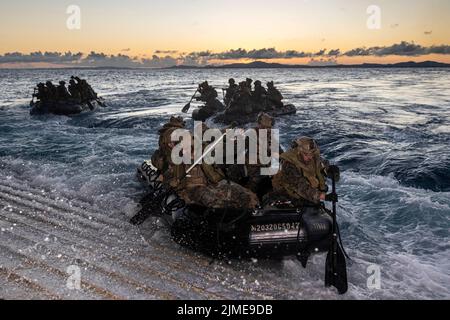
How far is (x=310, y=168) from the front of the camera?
6.79 m

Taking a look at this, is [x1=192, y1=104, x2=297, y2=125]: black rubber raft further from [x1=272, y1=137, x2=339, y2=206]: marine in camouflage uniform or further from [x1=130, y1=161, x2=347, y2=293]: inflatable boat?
[x1=130, y1=161, x2=347, y2=293]: inflatable boat

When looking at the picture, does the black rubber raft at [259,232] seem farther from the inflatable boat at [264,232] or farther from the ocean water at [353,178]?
the ocean water at [353,178]

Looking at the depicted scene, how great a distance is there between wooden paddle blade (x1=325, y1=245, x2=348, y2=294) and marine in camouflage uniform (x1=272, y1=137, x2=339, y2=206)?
1192 millimetres

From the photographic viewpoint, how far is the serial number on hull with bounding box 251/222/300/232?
21.3 ft

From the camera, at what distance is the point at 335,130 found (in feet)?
80.4

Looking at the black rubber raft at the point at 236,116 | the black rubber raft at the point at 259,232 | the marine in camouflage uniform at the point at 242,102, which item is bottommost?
the black rubber raft at the point at 259,232

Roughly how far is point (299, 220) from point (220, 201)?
59.8 inches

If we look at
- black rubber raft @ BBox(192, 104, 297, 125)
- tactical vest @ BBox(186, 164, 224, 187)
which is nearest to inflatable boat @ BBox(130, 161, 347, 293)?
tactical vest @ BBox(186, 164, 224, 187)

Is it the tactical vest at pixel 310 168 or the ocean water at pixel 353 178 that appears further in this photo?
the tactical vest at pixel 310 168

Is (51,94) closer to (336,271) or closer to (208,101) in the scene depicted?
(208,101)

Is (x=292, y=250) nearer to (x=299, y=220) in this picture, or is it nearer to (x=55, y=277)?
(x=299, y=220)

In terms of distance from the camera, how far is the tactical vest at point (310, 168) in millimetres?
6785

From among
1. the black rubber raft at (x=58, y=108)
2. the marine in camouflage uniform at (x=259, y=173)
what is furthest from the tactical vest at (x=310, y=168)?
the black rubber raft at (x=58, y=108)
